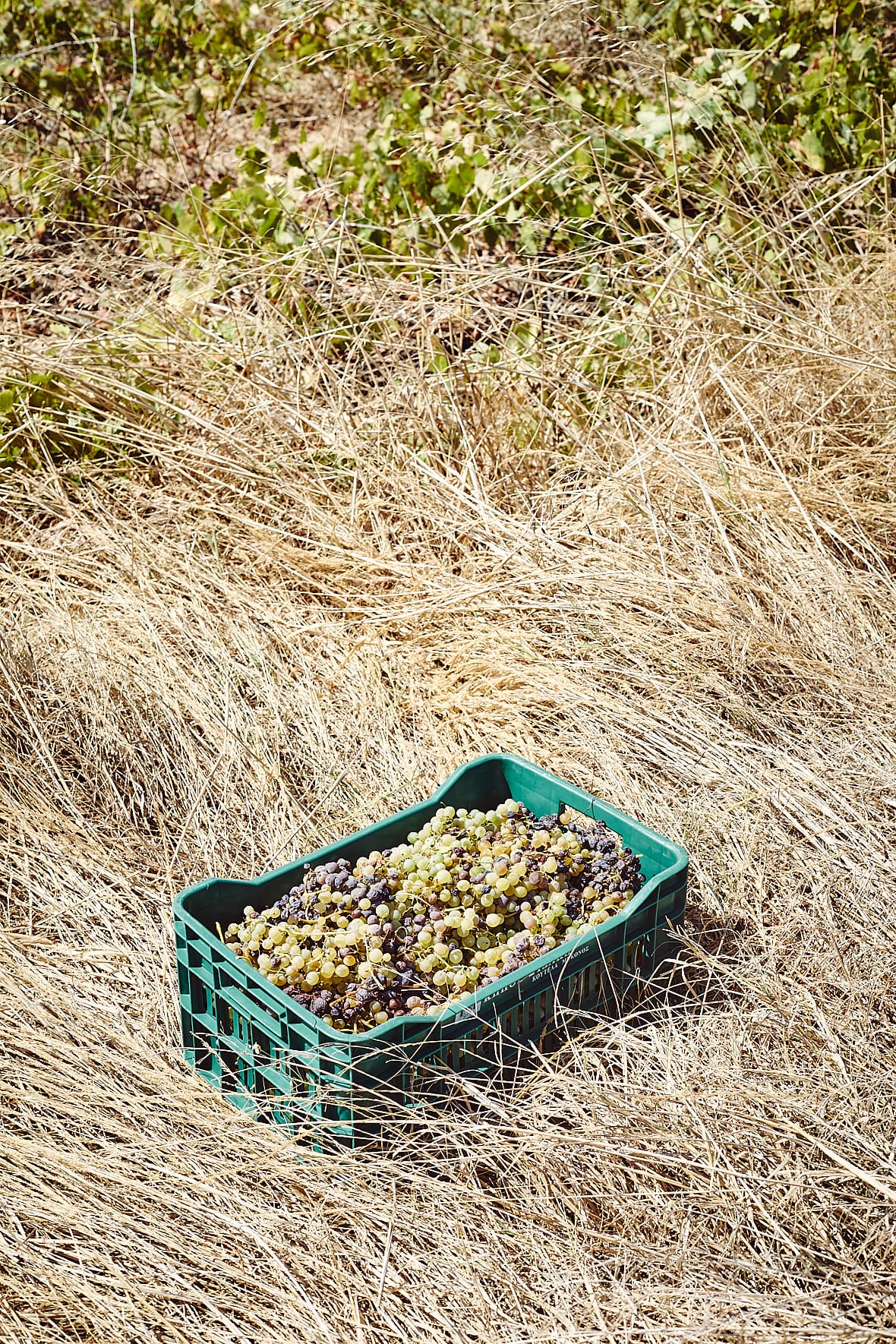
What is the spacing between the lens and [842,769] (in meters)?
2.15

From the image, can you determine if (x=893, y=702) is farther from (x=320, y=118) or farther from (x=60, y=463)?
(x=320, y=118)

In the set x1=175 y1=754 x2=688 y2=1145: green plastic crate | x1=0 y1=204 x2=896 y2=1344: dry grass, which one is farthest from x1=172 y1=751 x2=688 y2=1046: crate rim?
x1=0 y1=204 x2=896 y2=1344: dry grass

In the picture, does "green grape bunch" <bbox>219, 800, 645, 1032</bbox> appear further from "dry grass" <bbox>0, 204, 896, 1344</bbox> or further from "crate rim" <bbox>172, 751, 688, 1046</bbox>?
"dry grass" <bbox>0, 204, 896, 1344</bbox>

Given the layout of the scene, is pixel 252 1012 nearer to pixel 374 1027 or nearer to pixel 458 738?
pixel 374 1027

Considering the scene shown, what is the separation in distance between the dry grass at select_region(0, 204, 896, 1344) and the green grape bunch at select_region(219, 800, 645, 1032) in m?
0.16

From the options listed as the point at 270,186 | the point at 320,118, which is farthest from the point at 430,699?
the point at 320,118

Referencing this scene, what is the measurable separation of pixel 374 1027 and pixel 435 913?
201mm

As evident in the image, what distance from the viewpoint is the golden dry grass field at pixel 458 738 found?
4.93 feet

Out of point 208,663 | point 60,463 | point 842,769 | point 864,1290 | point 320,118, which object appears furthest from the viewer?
point 320,118

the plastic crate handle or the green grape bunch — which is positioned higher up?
the plastic crate handle

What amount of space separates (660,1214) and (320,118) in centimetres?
393

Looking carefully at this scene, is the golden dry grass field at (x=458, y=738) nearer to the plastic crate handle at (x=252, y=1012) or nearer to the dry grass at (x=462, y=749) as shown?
the dry grass at (x=462, y=749)

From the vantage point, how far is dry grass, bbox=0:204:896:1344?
150 centimetres

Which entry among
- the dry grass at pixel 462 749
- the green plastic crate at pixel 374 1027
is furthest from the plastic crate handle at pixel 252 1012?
the dry grass at pixel 462 749
